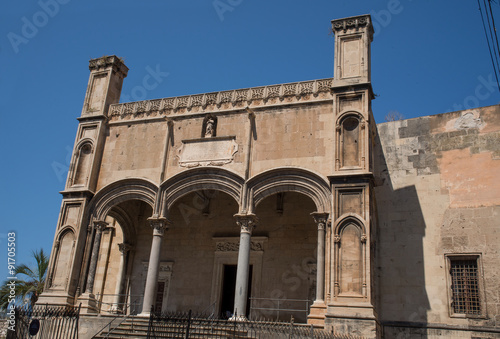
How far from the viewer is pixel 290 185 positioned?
17406 millimetres

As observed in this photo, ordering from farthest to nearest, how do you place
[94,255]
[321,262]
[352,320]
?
[94,255], [321,262], [352,320]

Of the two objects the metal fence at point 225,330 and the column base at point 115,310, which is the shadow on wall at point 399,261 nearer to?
the metal fence at point 225,330

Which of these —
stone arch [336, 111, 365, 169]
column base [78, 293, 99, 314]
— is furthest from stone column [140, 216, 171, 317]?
stone arch [336, 111, 365, 169]

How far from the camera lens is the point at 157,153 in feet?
64.6

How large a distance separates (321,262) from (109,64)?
1229cm

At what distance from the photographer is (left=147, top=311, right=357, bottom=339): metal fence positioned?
12.9 m

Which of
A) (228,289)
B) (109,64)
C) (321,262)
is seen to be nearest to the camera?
(321,262)

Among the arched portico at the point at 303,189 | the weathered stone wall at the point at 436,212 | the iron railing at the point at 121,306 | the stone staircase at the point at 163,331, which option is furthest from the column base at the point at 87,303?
the weathered stone wall at the point at 436,212

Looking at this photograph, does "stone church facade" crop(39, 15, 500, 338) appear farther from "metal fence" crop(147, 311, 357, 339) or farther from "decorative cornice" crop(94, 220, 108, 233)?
"metal fence" crop(147, 311, 357, 339)

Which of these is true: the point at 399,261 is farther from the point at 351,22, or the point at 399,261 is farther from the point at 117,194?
the point at 117,194

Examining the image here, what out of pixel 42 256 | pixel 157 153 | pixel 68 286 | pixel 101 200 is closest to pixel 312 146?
pixel 157 153

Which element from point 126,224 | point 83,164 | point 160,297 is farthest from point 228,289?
point 83,164

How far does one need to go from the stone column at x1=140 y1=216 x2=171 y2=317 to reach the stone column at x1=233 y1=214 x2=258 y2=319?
9.69 ft

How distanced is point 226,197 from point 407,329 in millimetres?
8378
